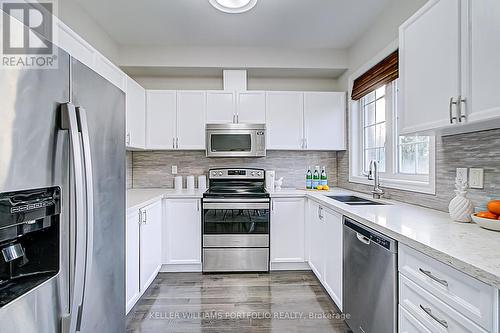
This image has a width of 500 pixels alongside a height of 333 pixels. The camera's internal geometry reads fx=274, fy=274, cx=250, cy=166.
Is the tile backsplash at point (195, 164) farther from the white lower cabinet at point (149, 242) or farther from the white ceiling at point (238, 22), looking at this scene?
the white ceiling at point (238, 22)

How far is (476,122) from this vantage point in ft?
4.07

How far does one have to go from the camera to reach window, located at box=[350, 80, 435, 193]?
2162mm

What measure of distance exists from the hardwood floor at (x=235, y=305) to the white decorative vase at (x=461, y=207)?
3.75 feet

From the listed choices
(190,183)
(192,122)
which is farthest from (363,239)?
(192,122)

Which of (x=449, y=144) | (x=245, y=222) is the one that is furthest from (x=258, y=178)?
(x=449, y=144)

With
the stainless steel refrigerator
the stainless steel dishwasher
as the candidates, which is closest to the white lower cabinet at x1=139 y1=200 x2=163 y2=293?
the stainless steel refrigerator

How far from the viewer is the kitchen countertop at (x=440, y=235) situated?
0.90 m

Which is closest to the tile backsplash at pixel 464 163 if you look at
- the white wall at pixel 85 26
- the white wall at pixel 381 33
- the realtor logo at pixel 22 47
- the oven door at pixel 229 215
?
the white wall at pixel 381 33

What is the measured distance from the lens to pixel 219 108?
3.38 metres

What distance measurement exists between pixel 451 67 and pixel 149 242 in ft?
8.41

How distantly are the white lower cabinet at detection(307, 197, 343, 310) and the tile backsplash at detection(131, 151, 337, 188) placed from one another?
2.77 ft

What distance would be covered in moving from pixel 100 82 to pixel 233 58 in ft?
7.93

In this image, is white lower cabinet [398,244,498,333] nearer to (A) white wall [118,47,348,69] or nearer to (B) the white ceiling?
(B) the white ceiling

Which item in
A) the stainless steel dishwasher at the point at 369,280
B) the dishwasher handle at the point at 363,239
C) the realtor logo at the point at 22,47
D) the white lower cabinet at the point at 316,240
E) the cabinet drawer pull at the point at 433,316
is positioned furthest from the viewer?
the white lower cabinet at the point at 316,240
